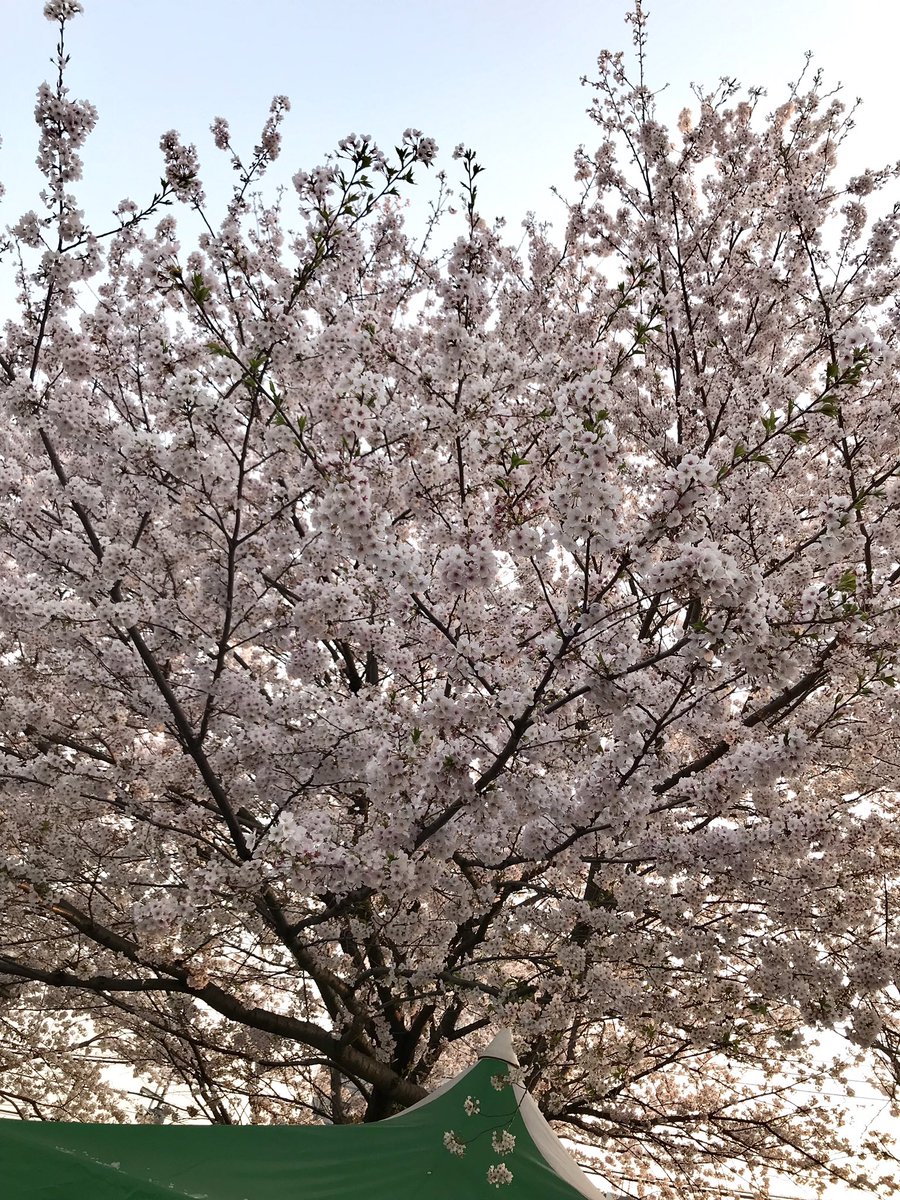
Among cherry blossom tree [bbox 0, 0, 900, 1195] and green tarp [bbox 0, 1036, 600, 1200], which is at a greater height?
cherry blossom tree [bbox 0, 0, 900, 1195]

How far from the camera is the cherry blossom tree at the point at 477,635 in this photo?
346cm

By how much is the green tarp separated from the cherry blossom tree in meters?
0.52

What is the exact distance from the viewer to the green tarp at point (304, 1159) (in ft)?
10.1

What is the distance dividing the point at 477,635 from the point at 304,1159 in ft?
8.37

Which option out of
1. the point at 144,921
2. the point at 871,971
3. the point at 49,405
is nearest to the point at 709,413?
the point at 871,971

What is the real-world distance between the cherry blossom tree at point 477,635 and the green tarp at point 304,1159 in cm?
52

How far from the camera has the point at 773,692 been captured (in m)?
5.25

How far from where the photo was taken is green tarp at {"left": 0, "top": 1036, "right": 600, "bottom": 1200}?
3086 mm

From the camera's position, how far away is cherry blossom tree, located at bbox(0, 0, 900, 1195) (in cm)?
346

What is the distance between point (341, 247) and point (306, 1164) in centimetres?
466

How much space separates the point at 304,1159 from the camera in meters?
3.57

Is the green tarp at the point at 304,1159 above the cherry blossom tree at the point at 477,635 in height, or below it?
below

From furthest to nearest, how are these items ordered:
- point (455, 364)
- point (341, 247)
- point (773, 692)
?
point (773, 692) → point (341, 247) → point (455, 364)

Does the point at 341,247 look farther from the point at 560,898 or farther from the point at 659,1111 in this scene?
the point at 659,1111
